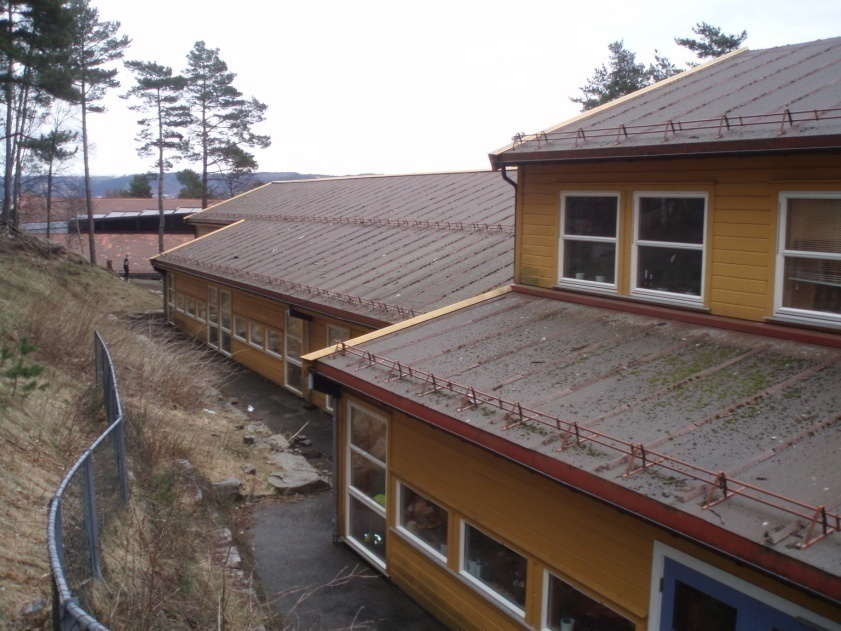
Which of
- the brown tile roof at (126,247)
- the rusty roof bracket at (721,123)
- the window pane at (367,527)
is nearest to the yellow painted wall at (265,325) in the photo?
the window pane at (367,527)

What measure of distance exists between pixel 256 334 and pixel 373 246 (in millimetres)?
4635

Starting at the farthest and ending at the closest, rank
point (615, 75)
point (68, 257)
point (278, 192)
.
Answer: point (615, 75), point (278, 192), point (68, 257)

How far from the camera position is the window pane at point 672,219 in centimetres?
836

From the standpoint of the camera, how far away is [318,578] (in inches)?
385

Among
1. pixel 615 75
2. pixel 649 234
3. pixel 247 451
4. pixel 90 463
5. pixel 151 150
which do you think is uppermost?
pixel 615 75

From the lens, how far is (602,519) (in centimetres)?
648

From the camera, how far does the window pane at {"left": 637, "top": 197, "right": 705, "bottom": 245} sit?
8.36 meters

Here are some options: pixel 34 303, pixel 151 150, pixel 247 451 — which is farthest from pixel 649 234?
pixel 151 150

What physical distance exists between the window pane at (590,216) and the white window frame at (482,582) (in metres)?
3.82

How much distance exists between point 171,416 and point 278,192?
66.7 ft

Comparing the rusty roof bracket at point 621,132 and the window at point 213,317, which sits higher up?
the rusty roof bracket at point 621,132

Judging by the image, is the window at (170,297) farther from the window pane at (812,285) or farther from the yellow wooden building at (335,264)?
the window pane at (812,285)

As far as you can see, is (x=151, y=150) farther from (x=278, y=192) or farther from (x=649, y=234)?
(x=649, y=234)

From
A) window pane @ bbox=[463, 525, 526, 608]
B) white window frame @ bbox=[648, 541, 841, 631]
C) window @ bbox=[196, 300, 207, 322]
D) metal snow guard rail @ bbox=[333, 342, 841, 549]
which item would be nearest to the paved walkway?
window pane @ bbox=[463, 525, 526, 608]
